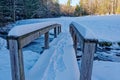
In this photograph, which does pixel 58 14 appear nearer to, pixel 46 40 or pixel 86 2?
pixel 86 2

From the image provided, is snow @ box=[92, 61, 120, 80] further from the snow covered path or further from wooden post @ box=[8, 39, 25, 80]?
wooden post @ box=[8, 39, 25, 80]

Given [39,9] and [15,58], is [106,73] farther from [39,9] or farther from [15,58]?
[39,9]

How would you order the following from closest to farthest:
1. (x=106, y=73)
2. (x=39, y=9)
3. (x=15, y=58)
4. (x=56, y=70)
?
1. (x=15, y=58)
2. (x=56, y=70)
3. (x=106, y=73)
4. (x=39, y=9)

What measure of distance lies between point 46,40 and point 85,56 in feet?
12.8

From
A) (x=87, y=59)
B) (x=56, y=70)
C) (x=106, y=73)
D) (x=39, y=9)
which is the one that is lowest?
(x=106, y=73)

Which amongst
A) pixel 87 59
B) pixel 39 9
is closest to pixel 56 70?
pixel 87 59

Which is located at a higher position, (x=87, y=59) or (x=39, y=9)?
(x=39, y=9)

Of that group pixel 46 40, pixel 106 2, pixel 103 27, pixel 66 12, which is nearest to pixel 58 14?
pixel 66 12

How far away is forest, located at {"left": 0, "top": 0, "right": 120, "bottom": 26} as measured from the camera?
3294 cm

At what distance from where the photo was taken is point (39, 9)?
39406mm

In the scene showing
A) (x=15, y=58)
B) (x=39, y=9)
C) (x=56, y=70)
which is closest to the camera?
(x=15, y=58)

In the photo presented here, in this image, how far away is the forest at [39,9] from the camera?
1297 inches

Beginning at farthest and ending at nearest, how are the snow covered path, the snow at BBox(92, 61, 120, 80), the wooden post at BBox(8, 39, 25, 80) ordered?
the snow at BBox(92, 61, 120, 80), the snow covered path, the wooden post at BBox(8, 39, 25, 80)

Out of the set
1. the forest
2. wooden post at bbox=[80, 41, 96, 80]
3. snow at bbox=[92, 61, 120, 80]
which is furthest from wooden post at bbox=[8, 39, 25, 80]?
the forest
